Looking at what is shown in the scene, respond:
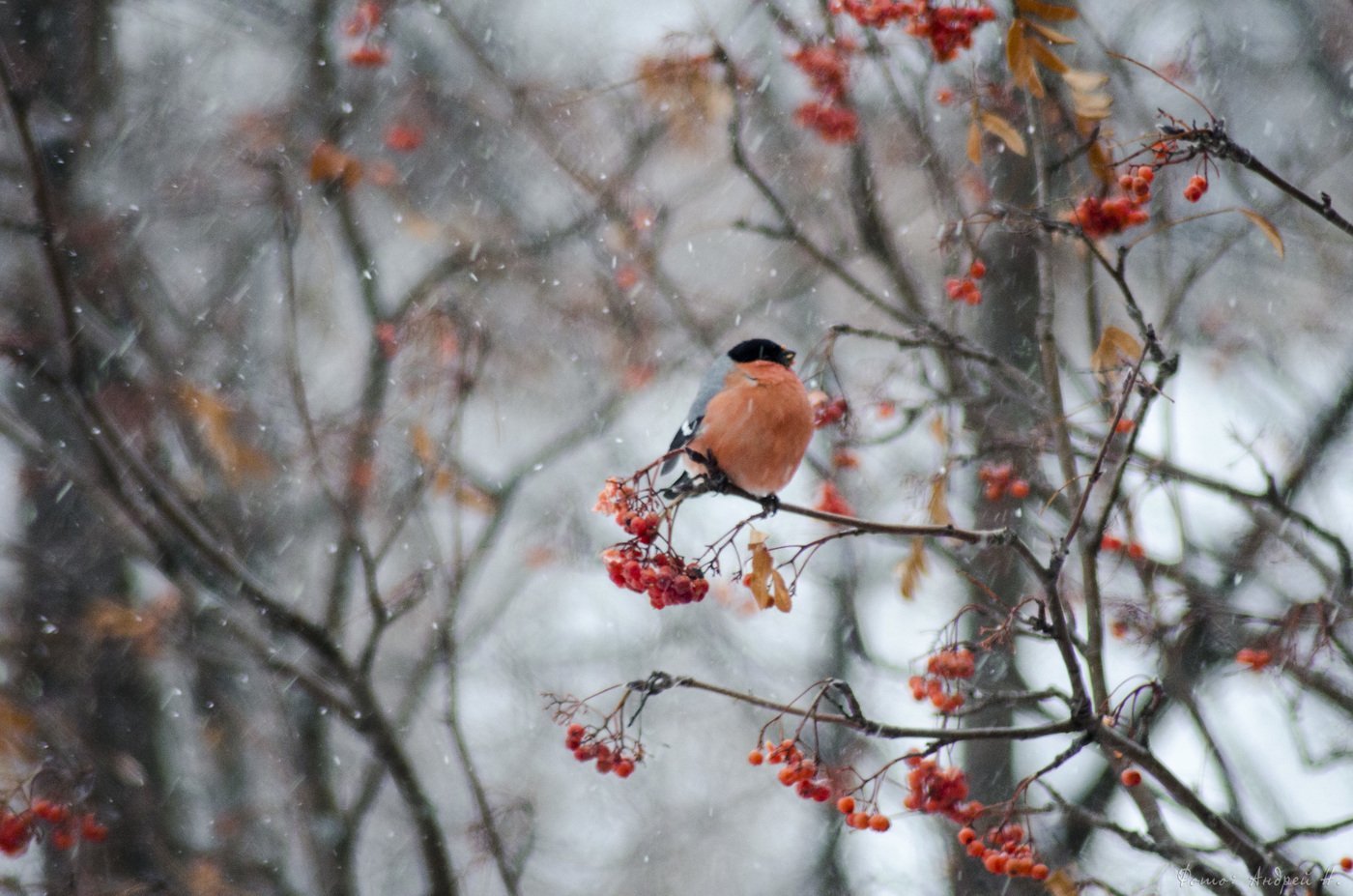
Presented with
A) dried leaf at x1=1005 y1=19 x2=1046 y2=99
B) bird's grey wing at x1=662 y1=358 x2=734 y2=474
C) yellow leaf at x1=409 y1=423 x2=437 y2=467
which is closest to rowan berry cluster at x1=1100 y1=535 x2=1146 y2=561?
bird's grey wing at x1=662 y1=358 x2=734 y2=474

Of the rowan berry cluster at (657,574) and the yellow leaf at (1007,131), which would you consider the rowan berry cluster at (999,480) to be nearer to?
the yellow leaf at (1007,131)

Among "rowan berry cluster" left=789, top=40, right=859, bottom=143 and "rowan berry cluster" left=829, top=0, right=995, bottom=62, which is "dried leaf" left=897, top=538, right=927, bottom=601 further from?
"rowan berry cluster" left=789, top=40, right=859, bottom=143

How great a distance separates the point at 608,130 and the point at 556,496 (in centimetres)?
200

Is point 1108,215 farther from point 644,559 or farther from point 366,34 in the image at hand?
point 366,34

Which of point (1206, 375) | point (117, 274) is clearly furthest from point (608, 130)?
point (1206, 375)

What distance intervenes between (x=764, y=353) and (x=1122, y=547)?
1.10 meters

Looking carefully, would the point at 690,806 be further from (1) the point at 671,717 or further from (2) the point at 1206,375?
(2) the point at 1206,375

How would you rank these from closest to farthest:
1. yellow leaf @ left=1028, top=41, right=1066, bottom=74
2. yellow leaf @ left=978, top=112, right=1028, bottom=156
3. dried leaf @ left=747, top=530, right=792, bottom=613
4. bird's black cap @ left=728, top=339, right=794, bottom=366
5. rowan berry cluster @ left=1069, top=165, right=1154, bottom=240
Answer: dried leaf @ left=747, top=530, right=792, bottom=613, yellow leaf @ left=1028, top=41, right=1066, bottom=74, yellow leaf @ left=978, top=112, right=1028, bottom=156, rowan berry cluster @ left=1069, top=165, right=1154, bottom=240, bird's black cap @ left=728, top=339, right=794, bottom=366

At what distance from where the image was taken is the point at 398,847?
6078mm

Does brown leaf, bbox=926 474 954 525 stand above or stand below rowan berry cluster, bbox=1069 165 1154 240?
below

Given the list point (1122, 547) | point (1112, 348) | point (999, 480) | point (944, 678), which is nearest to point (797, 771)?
point (944, 678)

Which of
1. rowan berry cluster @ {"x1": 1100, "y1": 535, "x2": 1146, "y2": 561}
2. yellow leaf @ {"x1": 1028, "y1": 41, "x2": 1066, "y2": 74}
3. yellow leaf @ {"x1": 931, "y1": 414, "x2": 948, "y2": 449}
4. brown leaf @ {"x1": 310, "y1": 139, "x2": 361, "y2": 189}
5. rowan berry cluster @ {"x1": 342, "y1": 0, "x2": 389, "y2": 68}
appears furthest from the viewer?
rowan berry cluster @ {"x1": 342, "y1": 0, "x2": 389, "y2": 68}

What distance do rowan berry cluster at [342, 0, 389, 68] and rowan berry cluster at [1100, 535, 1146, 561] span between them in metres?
3.21

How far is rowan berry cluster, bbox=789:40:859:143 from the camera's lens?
11.7 ft
